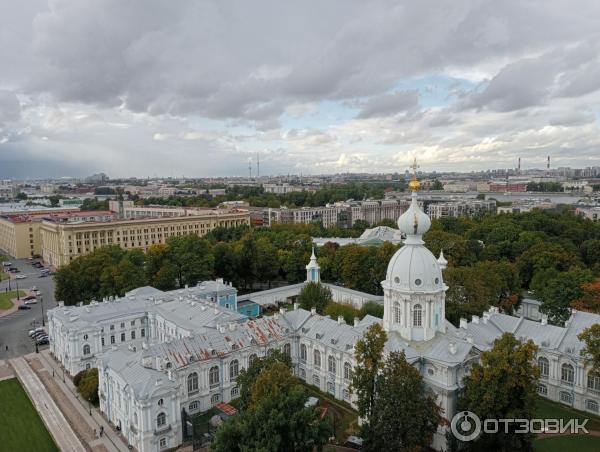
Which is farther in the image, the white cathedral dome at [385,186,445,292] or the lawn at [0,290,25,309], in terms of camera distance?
the lawn at [0,290,25,309]

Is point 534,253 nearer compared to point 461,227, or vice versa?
point 534,253

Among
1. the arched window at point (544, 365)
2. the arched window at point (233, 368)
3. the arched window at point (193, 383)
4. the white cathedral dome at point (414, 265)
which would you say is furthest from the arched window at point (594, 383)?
the arched window at point (193, 383)

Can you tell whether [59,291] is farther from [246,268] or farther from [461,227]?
[461,227]

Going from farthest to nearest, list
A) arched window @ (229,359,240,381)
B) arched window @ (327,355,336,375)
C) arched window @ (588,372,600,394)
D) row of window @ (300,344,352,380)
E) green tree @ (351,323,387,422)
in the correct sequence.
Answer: arched window @ (327,355,336,375)
arched window @ (229,359,240,381)
row of window @ (300,344,352,380)
arched window @ (588,372,600,394)
green tree @ (351,323,387,422)

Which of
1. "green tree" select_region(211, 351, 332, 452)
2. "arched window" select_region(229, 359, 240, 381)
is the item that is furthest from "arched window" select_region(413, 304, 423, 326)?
"arched window" select_region(229, 359, 240, 381)

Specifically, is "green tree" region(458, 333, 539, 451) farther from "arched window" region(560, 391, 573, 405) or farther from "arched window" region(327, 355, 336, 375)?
"arched window" region(327, 355, 336, 375)

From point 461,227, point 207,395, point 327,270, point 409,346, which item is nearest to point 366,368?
point 409,346

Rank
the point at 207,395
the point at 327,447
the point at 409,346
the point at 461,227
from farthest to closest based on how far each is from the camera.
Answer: the point at 461,227 → the point at 207,395 → the point at 409,346 → the point at 327,447
